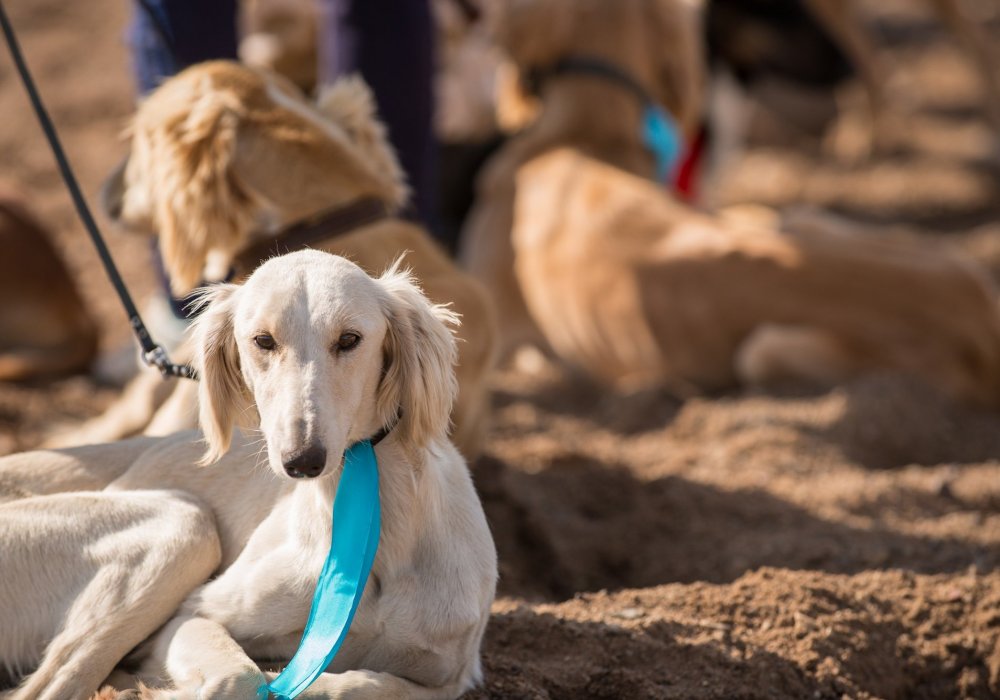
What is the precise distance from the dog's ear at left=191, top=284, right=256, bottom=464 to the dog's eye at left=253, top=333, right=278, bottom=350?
0.12 meters

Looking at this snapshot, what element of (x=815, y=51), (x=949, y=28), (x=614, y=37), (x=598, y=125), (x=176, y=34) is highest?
(x=176, y=34)

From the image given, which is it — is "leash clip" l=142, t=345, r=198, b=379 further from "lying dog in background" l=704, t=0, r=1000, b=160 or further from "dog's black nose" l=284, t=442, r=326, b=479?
"lying dog in background" l=704, t=0, r=1000, b=160

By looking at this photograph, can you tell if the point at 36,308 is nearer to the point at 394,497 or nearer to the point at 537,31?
the point at 537,31

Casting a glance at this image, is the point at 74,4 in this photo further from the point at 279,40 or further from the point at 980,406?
the point at 980,406

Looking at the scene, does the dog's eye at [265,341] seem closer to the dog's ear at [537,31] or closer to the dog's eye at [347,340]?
the dog's eye at [347,340]

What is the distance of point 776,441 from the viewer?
4.18 meters

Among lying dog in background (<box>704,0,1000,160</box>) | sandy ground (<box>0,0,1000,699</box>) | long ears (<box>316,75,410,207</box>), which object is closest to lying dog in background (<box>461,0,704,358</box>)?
sandy ground (<box>0,0,1000,699</box>)

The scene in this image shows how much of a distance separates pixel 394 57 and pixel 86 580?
2.17m

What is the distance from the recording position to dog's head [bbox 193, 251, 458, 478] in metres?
1.82

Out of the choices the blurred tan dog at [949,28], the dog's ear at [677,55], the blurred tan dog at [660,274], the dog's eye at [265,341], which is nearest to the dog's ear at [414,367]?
the dog's eye at [265,341]

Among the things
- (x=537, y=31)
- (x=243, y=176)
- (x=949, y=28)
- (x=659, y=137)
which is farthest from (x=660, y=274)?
A: (x=949, y=28)

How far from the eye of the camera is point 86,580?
2068 millimetres

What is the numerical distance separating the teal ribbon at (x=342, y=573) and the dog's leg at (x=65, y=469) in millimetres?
607

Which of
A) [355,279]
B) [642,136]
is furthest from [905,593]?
[642,136]
